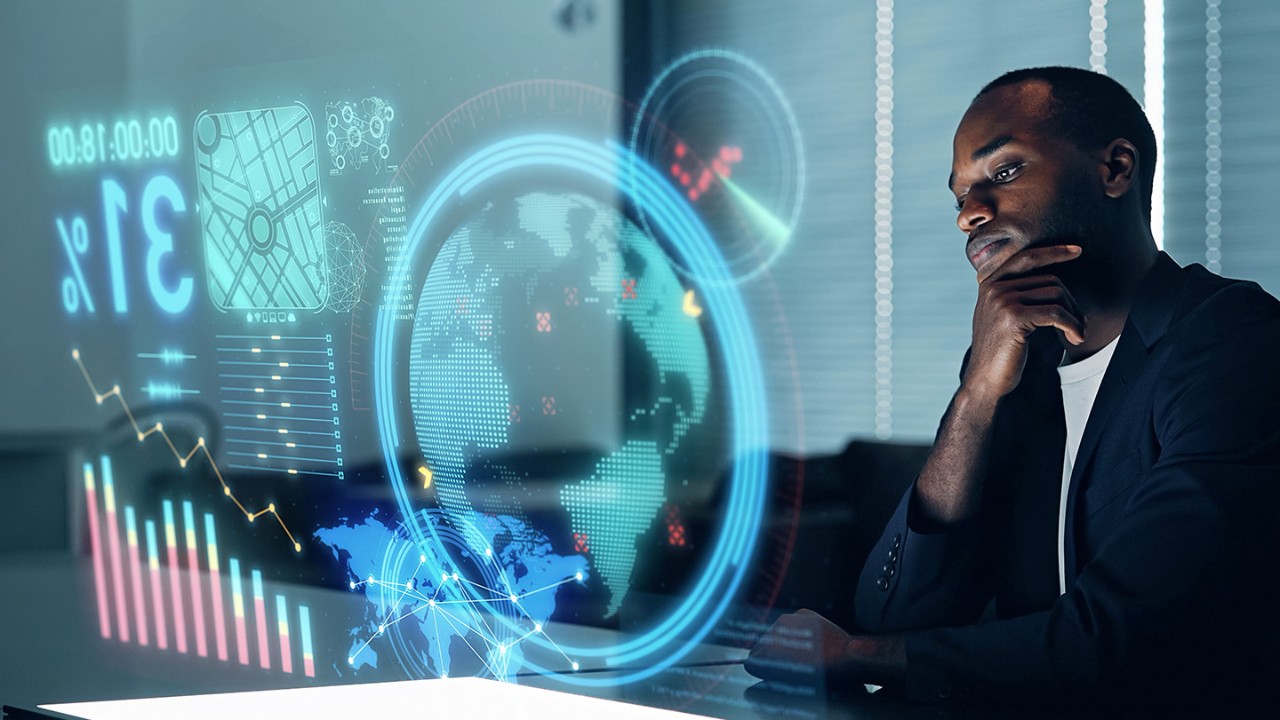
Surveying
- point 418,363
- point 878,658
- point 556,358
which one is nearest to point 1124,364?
point 878,658

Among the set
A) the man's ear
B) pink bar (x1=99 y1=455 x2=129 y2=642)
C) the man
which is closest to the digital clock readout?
pink bar (x1=99 y1=455 x2=129 y2=642)

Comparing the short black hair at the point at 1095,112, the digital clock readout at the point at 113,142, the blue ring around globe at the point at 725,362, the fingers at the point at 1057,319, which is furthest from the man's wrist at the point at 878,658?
the digital clock readout at the point at 113,142

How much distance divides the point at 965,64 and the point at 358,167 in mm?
622

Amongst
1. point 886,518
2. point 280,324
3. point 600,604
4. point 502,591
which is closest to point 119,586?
point 280,324

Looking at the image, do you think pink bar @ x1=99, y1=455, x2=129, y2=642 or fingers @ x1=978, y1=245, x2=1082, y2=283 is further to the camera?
pink bar @ x1=99, y1=455, x2=129, y2=642

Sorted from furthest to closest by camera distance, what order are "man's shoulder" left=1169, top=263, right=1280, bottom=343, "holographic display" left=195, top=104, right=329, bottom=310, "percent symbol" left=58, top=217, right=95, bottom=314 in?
1. "percent symbol" left=58, top=217, right=95, bottom=314
2. "holographic display" left=195, top=104, right=329, bottom=310
3. "man's shoulder" left=1169, top=263, right=1280, bottom=343

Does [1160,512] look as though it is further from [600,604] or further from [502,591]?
[502,591]

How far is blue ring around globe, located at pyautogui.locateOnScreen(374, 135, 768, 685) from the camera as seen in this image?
1020mm

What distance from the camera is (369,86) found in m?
1.25

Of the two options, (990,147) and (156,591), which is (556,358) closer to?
(990,147)

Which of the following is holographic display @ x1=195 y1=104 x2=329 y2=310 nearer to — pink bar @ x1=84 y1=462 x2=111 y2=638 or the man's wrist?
pink bar @ x1=84 y1=462 x2=111 y2=638

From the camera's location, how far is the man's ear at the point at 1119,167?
2.89 feet

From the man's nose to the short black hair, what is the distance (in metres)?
0.07

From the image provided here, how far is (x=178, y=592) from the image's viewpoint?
148cm
